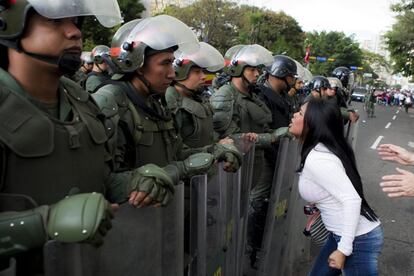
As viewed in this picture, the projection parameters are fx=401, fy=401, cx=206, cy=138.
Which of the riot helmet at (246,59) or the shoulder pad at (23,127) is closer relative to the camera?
the shoulder pad at (23,127)

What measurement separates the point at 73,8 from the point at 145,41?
830mm

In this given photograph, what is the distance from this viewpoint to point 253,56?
4.00 m

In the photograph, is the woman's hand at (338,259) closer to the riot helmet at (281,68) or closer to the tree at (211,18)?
the riot helmet at (281,68)

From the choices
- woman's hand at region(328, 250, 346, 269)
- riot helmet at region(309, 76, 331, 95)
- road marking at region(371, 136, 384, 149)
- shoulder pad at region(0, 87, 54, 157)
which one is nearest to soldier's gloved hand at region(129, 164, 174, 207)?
shoulder pad at region(0, 87, 54, 157)

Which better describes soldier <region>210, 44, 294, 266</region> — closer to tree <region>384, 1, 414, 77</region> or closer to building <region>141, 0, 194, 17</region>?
tree <region>384, 1, 414, 77</region>

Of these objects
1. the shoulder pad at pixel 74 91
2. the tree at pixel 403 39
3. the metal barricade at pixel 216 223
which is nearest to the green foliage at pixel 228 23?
the tree at pixel 403 39

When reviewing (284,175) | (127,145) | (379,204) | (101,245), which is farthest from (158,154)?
(379,204)

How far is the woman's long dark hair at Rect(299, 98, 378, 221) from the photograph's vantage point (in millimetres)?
2285

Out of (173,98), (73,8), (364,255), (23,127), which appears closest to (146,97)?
(173,98)

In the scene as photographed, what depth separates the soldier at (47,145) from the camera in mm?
1136

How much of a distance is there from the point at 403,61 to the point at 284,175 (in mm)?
31641

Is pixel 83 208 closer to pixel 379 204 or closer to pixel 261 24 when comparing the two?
pixel 379 204

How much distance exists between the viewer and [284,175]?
3.26 meters

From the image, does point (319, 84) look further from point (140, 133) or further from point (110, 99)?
point (110, 99)
